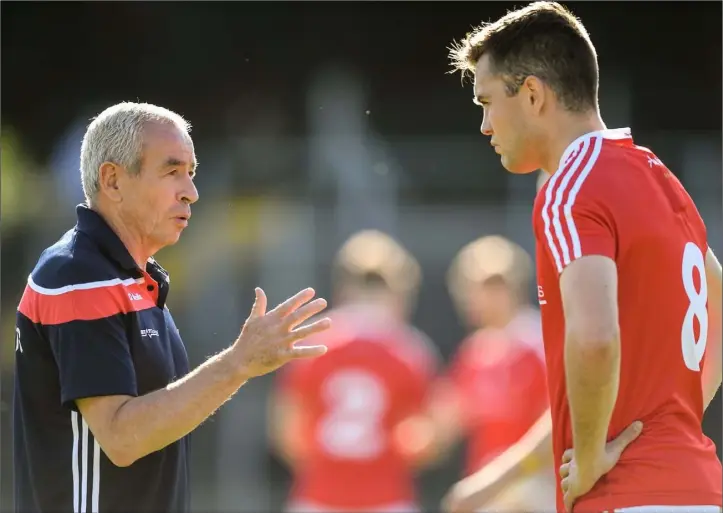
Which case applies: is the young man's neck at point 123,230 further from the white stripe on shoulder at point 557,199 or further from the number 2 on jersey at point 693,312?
the number 2 on jersey at point 693,312

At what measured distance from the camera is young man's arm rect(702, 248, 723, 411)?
342 cm

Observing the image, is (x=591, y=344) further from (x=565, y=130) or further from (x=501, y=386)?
(x=501, y=386)

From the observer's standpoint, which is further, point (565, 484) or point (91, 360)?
point (91, 360)

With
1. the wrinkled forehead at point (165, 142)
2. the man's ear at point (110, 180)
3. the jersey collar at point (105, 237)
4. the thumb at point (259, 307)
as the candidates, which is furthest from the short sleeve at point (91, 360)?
the wrinkled forehead at point (165, 142)

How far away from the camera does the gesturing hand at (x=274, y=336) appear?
3.23 m

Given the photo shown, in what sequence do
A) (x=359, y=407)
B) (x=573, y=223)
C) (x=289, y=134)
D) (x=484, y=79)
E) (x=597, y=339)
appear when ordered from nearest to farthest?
(x=597, y=339) → (x=573, y=223) → (x=484, y=79) → (x=359, y=407) → (x=289, y=134)

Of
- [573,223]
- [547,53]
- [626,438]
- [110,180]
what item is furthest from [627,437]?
[110,180]

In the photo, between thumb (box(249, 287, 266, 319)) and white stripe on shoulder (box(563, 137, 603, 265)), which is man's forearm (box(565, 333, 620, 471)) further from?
thumb (box(249, 287, 266, 319))

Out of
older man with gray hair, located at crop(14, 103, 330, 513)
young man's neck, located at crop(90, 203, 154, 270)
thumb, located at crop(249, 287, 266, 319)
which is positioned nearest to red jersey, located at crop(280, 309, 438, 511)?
older man with gray hair, located at crop(14, 103, 330, 513)

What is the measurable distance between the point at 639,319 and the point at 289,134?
908cm

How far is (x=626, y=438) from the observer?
119 inches

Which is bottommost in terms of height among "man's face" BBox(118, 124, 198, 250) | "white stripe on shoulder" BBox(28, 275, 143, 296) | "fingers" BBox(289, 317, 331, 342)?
"fingers" BBox(289, 317, 331, 342)

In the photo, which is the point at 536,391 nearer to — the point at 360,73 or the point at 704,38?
the point at 360,73

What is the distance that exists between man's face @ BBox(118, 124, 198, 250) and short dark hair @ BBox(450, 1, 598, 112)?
107cm
